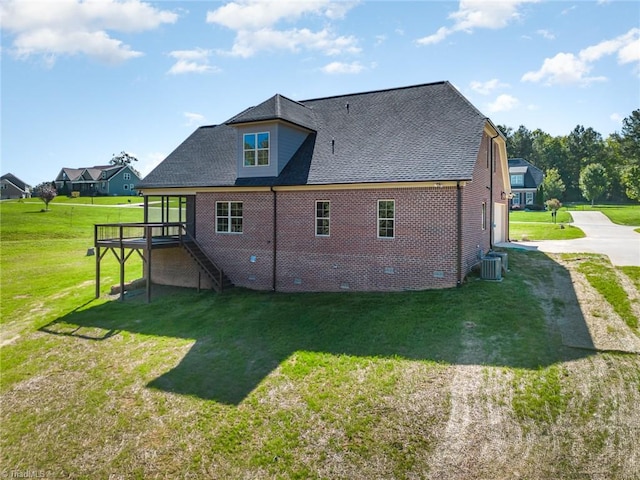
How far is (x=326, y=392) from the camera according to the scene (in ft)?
31.4

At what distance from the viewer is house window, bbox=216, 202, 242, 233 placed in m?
18.3

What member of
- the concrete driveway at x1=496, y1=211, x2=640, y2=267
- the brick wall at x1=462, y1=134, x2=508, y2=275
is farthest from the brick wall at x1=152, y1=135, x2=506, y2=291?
the concrete driveway at x1=496, y1=211, x2=640, y2=267

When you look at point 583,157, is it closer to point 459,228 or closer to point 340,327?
point 459,228

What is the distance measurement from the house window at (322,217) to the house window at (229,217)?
3.82m

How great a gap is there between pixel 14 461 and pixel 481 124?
16.6 m

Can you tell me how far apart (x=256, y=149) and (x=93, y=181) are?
62.9m

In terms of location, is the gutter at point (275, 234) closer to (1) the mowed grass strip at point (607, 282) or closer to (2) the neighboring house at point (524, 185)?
(1) the mowed grass strip at point (607, 282)

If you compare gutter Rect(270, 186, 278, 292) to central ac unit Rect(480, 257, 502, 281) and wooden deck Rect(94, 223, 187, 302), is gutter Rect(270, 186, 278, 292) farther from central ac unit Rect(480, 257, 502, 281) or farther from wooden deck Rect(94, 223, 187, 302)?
central ac unit Rect(480, 257, 502, 281)

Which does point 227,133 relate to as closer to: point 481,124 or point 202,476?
point 481,124

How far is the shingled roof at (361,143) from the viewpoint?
48.9 feet

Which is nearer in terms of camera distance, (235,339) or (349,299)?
(235,339)

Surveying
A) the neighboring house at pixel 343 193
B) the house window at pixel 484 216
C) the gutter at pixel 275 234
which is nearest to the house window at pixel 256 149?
the neighboring house at pixel 343 193

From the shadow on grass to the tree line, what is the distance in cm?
4822

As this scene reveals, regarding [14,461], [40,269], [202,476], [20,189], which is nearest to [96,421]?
[14,461]
